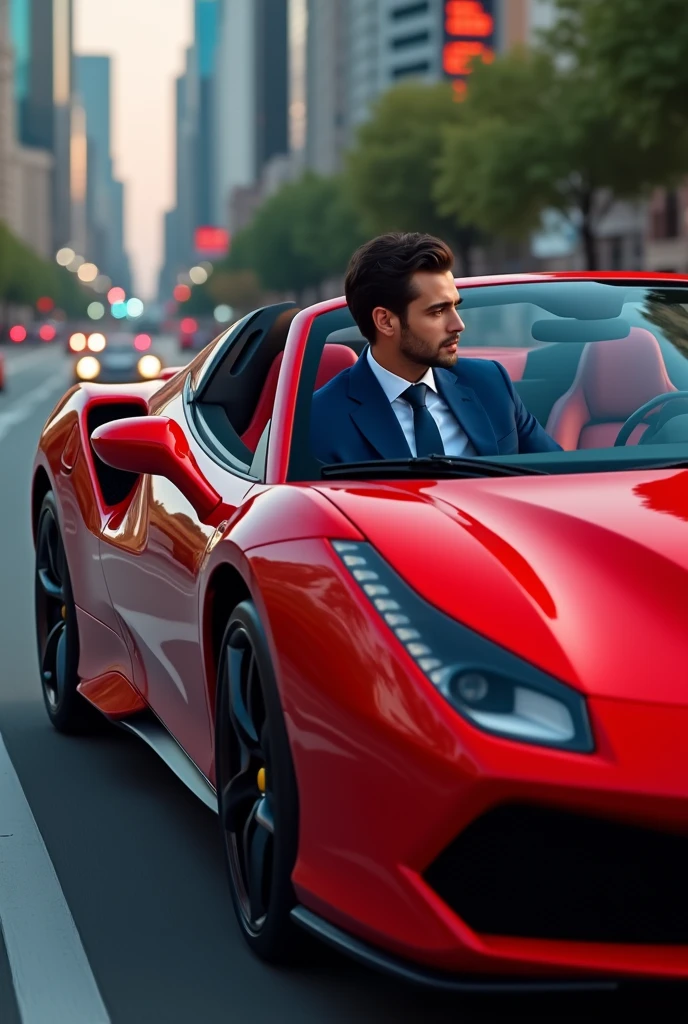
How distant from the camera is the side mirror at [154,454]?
167 inches

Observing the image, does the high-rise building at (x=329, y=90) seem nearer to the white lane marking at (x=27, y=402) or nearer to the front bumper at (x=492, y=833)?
the white lane marking at (x=27, y=402)

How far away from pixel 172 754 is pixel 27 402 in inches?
1118

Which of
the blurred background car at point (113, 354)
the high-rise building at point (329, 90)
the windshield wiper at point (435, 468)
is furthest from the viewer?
the high-rise building at point (329, 90)

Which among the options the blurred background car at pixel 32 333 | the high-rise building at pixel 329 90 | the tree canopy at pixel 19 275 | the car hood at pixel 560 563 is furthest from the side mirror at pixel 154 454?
the high-rise building at pixel 329 90

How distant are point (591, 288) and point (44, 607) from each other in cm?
241

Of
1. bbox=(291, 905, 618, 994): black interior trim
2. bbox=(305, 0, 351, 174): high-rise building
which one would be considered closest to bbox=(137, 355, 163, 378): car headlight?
bbox=(291, 905, 618, 994): black interior trim

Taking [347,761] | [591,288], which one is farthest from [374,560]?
[591,288]

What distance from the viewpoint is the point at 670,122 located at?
32.7m

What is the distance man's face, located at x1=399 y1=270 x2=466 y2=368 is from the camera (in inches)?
164

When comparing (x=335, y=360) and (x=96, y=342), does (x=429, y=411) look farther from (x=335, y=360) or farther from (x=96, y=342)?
(x=96, y=342)

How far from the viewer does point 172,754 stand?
442 cm

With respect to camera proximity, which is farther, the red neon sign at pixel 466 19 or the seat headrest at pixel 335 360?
the red neon sign at pixel 466 19

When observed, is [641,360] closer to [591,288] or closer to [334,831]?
[591,288]

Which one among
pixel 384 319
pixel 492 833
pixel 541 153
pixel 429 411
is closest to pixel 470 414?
pixel 429 411
